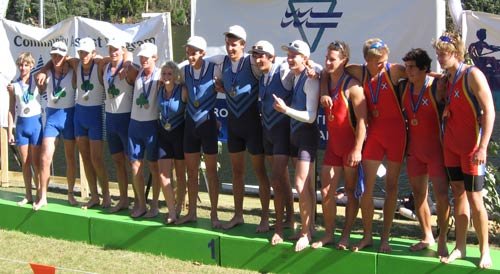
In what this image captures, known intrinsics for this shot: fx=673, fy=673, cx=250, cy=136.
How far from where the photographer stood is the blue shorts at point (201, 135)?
592 centimetres

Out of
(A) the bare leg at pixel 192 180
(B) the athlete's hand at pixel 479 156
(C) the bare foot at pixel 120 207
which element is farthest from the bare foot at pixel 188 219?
(B) the athlete's hand at pixel 479 156

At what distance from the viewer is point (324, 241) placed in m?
5.43

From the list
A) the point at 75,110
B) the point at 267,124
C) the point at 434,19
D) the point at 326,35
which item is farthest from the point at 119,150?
the point at 434,19

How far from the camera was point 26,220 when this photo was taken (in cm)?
690

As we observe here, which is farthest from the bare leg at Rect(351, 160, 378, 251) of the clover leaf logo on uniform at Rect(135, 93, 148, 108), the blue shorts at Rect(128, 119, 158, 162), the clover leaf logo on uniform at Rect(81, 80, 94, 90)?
the clover leaf logo on uniform at Rect(81, 80, 94, 90)

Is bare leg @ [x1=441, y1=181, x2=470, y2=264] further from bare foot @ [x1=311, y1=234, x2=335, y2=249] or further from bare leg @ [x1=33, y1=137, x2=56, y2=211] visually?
bare leg @ [x1=33, y1=137, x2=56, y2=211]

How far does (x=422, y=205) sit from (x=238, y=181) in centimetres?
161

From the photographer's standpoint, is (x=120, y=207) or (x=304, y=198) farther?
(x=120, y=207)

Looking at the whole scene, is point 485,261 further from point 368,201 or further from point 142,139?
point 142,139

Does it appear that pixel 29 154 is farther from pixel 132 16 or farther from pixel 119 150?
pixel 132 16

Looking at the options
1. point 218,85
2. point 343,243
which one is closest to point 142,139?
point 218,85

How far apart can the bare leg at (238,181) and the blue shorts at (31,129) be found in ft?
7.62

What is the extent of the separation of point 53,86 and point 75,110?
36 centimetres

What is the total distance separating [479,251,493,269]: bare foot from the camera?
4.79 metres
